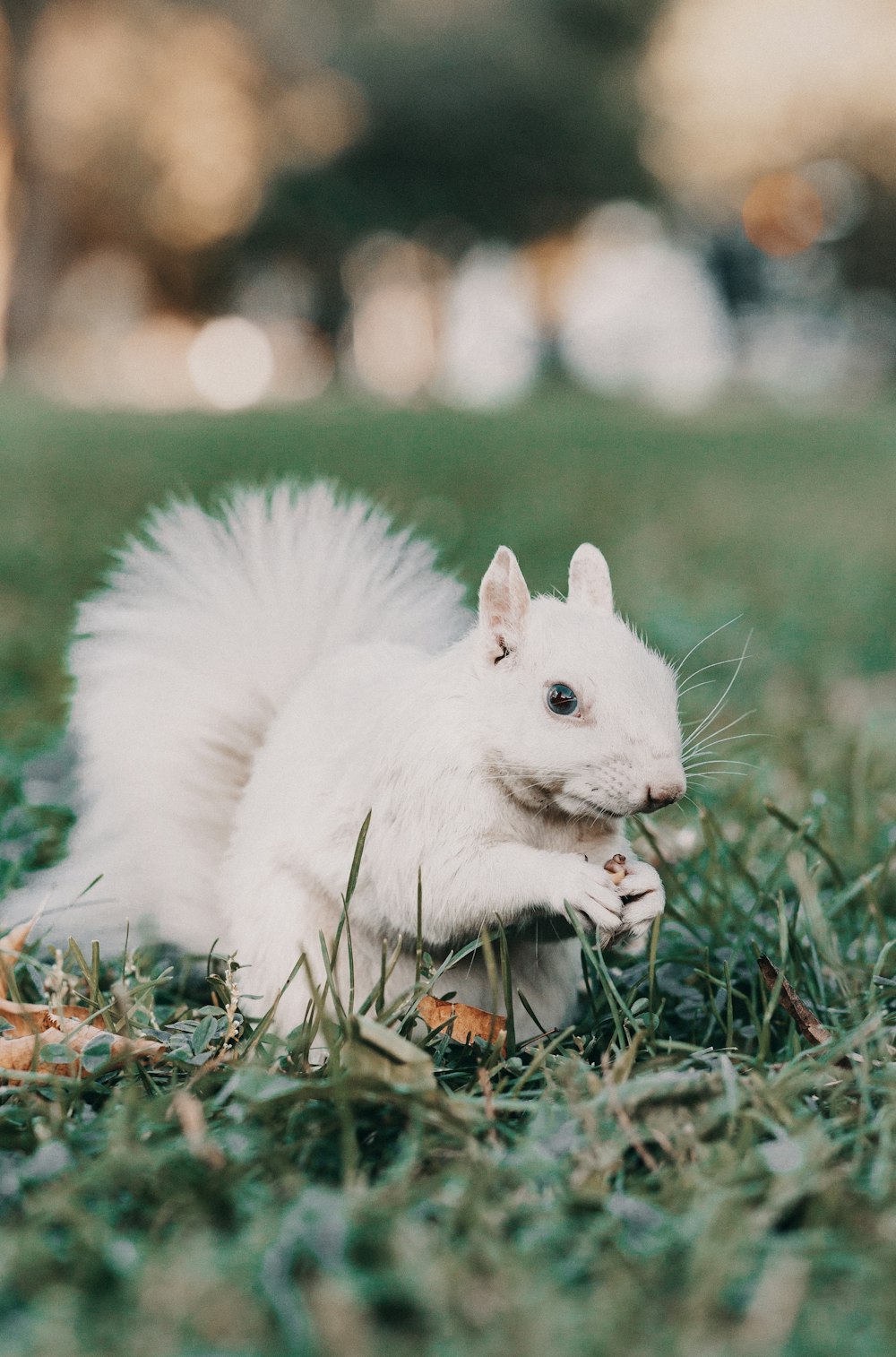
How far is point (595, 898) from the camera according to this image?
129cm

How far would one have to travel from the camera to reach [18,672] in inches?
121

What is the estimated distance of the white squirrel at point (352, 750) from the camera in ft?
4.35

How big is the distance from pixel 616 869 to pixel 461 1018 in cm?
22

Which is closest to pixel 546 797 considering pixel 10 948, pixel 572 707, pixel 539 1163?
pixel 572 707

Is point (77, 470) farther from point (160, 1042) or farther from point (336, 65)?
point (336, 65)

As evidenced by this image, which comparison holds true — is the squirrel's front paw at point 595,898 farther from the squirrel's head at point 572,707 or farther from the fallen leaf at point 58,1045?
the fallen leaf at point 58,1045

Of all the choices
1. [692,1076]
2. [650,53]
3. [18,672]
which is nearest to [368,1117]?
[692,1076]

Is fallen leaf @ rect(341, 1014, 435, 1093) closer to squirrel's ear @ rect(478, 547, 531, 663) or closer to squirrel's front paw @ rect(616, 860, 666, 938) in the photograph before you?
squirrel's front paw @ rect(616, 860, 666, 938)

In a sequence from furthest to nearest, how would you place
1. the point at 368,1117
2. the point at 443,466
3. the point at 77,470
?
the point at 443,466 < the point at 77,470 < the point at 368,1117

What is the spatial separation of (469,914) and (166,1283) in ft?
1.59

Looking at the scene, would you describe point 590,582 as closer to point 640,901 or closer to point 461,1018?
Answer: point 640,901

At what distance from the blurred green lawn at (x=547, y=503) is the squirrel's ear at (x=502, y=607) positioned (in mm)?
1436

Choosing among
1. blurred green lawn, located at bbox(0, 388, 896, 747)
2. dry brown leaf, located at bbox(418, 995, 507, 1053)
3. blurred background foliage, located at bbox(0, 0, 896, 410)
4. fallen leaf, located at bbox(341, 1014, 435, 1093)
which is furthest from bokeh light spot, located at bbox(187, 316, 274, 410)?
fallen leaf, located at bbox(341, 1014, 435, 1093)

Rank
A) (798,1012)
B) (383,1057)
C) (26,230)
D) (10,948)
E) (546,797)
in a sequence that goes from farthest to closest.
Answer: (26,230) → (10,948) → (798,1012) → (546,797) → (383,1057)
